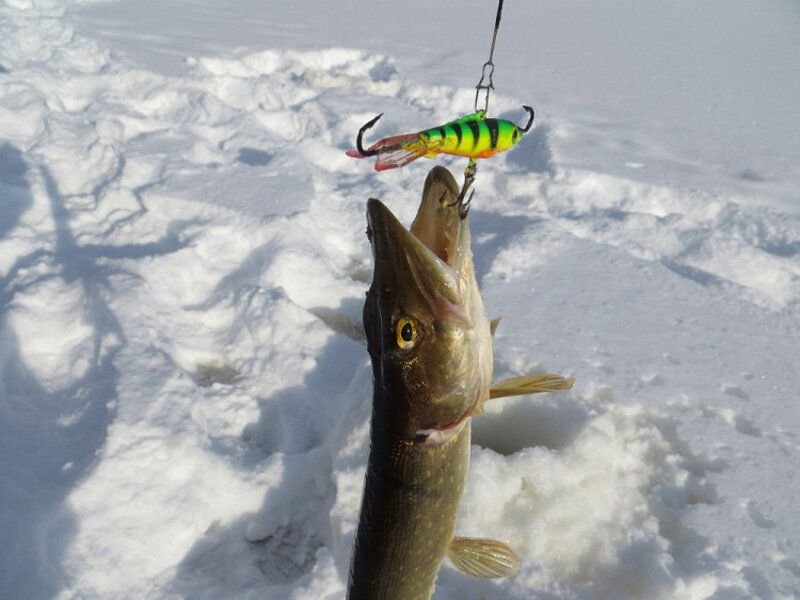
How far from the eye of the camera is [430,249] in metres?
1.25

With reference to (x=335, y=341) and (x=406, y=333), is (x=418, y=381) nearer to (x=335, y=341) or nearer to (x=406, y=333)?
(x=406, y=333)

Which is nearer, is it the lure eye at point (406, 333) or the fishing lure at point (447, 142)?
the lure eye at point (406, 333)

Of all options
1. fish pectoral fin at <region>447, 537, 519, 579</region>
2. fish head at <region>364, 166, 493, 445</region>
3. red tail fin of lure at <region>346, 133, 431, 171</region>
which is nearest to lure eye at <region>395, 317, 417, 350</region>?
fish head at <region>364, 166, 493, 445</region>

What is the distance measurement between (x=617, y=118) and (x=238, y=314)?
4856 mm

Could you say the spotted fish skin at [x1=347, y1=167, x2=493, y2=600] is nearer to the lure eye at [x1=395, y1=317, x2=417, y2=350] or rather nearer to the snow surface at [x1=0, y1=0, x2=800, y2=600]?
the lure eye at [x1=395, y1=317, x2=417, y2=350]

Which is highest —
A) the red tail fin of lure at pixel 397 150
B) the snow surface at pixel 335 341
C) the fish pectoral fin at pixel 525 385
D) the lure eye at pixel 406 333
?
the red tail fin of lure at pixel 397 150

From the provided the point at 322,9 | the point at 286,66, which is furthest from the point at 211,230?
the point at 322,9

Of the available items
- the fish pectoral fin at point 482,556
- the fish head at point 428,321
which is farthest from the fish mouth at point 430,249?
the fish pectoral fin at point 482,556

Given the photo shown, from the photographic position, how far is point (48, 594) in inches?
76.1

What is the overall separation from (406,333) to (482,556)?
76cm

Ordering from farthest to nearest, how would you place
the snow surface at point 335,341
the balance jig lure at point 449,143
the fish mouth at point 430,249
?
the snow surface at point 335,341 → the balance jig lure at point 449,143 → the fish mouth at point 430,249

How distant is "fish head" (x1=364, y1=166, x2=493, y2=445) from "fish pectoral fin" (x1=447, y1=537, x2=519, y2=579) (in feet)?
1.42

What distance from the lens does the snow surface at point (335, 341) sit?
207cm

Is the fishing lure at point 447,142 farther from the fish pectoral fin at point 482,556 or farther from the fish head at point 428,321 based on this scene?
the fish pectoral fin at point 482,556
